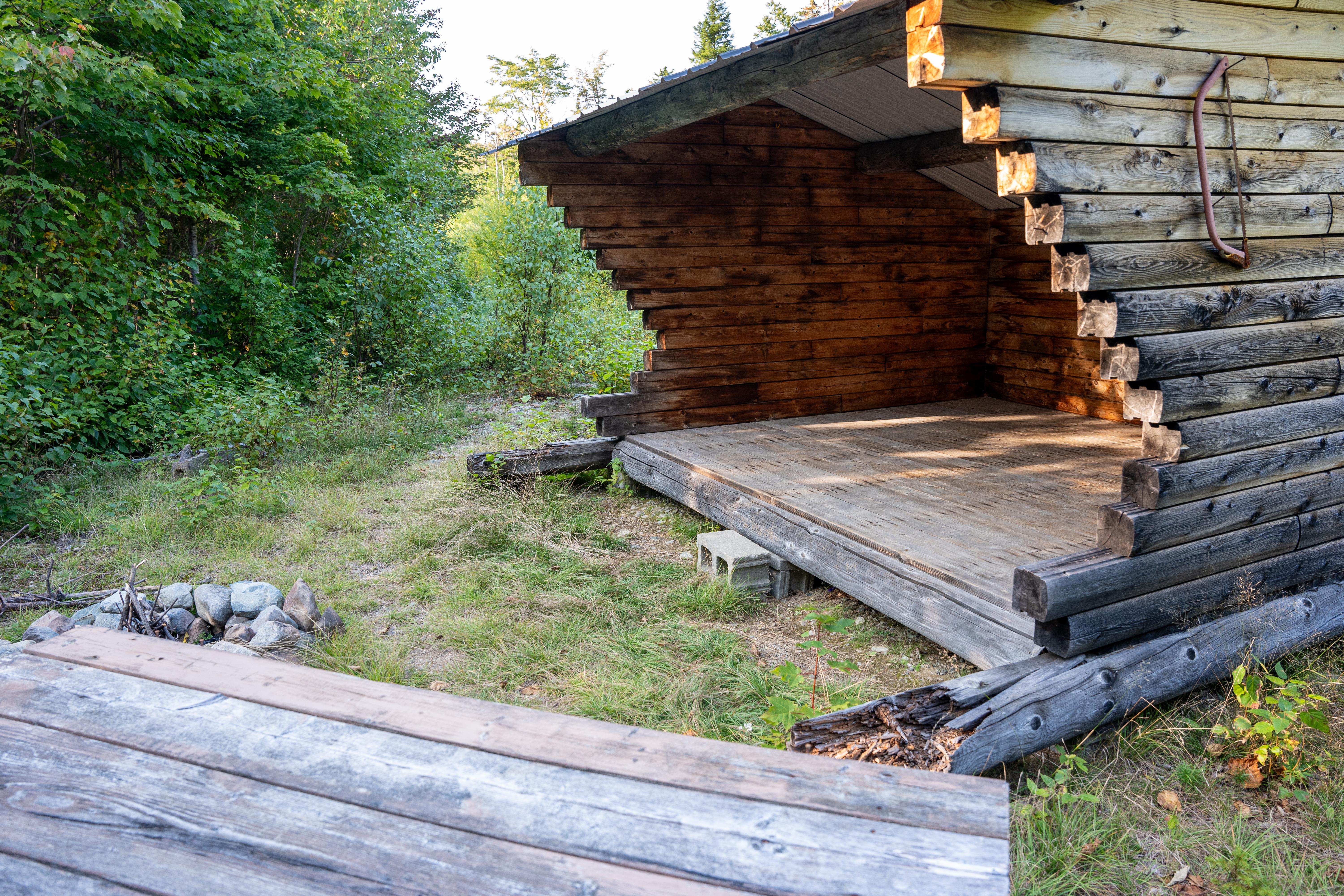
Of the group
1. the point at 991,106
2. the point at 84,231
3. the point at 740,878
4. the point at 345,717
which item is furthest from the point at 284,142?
the point at 740,878

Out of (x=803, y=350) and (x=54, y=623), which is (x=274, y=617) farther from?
(x=803, y=350)

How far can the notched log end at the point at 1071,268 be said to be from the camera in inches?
106

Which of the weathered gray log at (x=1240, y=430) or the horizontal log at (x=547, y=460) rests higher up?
the weathered gray log at (x=1240, y=430)

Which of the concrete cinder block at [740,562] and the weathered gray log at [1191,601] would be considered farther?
the concrete cinder block at [740,562]

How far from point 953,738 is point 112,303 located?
683 cm

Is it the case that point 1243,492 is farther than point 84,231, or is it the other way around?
point 84,231

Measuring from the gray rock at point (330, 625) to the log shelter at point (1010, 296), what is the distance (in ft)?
6.80

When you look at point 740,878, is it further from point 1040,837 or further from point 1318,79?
point 1318,79

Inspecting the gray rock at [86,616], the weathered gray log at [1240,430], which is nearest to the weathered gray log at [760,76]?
the weathered gray log at [1240,430]

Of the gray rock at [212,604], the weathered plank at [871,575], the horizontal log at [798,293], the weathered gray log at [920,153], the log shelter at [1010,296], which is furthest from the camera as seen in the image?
the horizontal log at [798,293]

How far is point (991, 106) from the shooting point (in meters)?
2.61

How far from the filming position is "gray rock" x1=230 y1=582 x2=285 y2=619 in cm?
404

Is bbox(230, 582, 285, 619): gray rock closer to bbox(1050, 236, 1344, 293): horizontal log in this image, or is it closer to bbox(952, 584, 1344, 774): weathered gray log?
bbox(952, 584, 1344, 774): weathered gray log

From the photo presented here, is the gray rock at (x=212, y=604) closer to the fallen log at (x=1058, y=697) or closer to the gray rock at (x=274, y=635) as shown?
the gray rock at (x=274, y=635)
